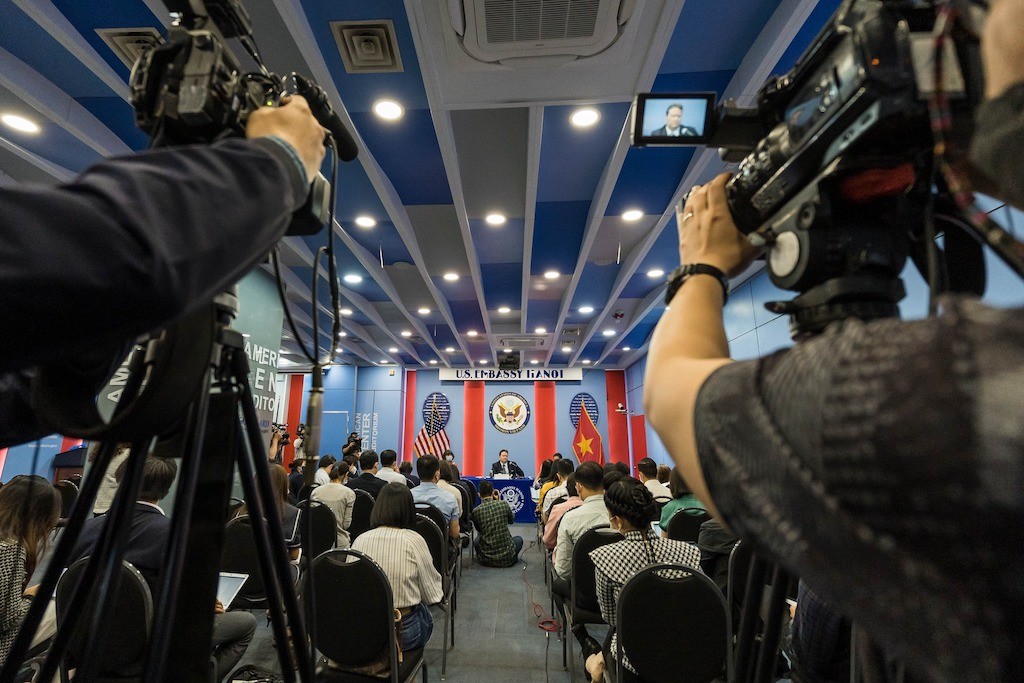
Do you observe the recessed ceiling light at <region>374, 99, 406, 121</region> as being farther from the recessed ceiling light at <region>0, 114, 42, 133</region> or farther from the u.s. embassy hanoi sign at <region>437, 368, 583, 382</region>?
the u.s. embassy hanoi sign at <region>437, 368, 583, 382</region>

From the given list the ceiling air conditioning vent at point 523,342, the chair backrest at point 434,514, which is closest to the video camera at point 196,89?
the chair backrest at point 434,514

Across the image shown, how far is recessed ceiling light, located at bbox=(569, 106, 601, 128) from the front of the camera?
2.80 metres

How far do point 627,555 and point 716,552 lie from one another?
58 centimetres

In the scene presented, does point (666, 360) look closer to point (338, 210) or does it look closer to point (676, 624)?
point (676, 624)

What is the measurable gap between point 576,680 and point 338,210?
388 centimetres

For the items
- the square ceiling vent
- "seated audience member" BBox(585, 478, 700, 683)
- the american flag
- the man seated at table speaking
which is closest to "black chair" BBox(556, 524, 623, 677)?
"seated audience member" BBox(585, 478, 700, 683)

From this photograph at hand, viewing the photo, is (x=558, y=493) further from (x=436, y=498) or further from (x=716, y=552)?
(x=716, y=552)

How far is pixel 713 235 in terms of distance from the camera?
21.8 inches

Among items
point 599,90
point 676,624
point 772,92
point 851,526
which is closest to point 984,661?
point 851,526

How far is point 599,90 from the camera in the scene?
2592 millimetres

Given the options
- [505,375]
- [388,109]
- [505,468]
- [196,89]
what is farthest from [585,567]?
[505,375]

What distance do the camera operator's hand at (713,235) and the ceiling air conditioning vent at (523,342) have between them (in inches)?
314

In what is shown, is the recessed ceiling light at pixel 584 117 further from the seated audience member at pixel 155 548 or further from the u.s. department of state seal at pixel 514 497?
the u.s. department of state seal at pixel 514 497

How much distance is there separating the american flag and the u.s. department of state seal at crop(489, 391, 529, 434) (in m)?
1.29
